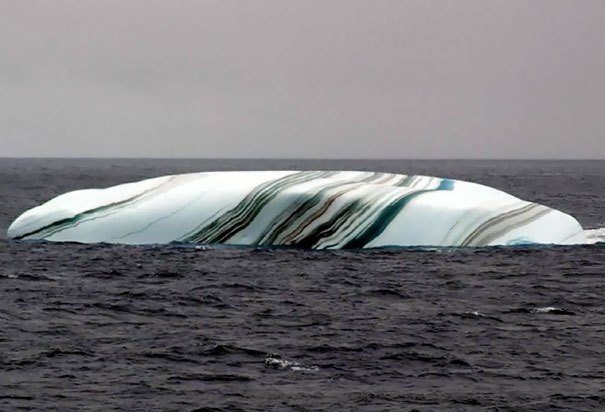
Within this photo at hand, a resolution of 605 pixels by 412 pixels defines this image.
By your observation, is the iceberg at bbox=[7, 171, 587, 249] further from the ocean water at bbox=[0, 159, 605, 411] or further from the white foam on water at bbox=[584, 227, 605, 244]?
the white foam on water at bbox=[584, 227, 605, 244]

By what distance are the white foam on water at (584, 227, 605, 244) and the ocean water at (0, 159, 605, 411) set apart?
731 cm

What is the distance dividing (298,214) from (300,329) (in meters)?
12.3

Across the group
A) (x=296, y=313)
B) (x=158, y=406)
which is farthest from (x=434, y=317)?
(x=158, y=406)

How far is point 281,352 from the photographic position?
2141 cm

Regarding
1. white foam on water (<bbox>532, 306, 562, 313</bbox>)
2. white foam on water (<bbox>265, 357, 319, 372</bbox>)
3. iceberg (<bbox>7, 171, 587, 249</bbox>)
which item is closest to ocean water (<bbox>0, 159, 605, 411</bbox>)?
white foam on water (<bbox>265, 357, 319, 372</bbox>)

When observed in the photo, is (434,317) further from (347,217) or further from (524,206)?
(524,206)

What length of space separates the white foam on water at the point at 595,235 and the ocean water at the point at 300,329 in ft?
24.0

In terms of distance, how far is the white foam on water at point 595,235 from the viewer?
44.8m

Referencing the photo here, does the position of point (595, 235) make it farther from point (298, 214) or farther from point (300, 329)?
point (300, 329)

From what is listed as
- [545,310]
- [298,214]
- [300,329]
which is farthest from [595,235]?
[300,329]

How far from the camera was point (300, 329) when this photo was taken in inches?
937

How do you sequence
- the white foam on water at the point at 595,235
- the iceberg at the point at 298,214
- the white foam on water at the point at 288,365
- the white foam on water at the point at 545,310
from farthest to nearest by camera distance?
the white foam on water at the point at 595,235
the iceberg at the point at 298,214
the white foam on water at the point at 545,310
the white foam on water at the point at 288,365

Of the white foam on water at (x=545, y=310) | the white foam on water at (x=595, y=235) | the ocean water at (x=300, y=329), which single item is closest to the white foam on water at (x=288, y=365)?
the ocean water at (x=300, y=329)

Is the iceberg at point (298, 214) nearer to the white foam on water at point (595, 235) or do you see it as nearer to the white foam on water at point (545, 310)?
the white foam on water at point (595, 235)
